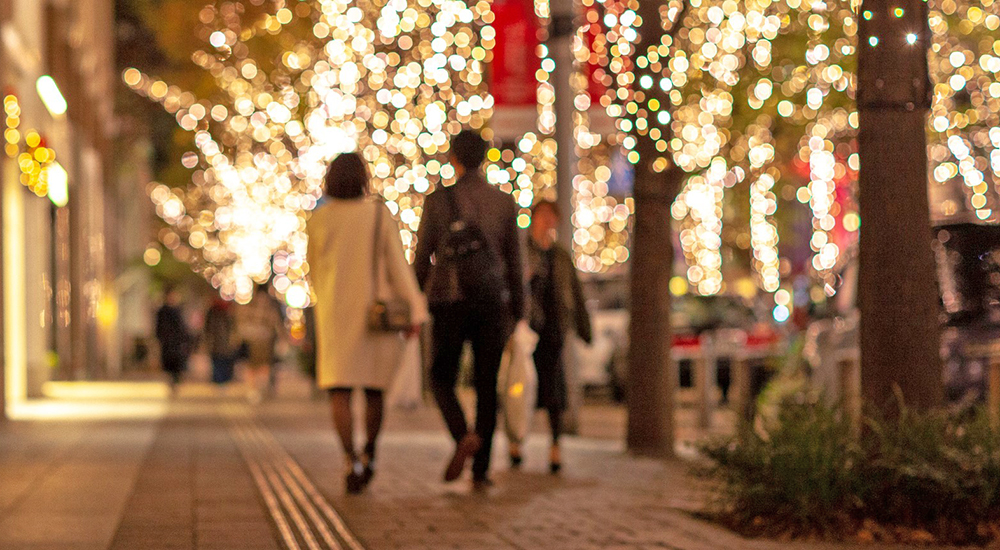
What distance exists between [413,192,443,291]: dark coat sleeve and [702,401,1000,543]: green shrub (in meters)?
2.62

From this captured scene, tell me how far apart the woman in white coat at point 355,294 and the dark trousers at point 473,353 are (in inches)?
6.3

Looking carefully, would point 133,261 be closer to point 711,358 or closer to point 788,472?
point 711,358

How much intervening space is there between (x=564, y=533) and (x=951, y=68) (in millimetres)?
13478

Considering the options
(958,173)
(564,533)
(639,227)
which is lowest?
(564,533)

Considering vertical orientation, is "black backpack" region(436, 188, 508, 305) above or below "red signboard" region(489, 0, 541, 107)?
below

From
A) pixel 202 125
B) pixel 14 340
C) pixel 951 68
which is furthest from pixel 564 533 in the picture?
pixel 202 125

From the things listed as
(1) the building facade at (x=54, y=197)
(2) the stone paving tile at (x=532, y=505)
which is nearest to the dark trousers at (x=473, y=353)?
(2) the stone paving tile at (x=532, y=505)

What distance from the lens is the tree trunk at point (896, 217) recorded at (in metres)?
7.65

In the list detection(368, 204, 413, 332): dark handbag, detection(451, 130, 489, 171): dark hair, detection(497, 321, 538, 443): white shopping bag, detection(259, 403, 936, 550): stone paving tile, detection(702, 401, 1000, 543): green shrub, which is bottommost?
detection(259, 403, 936, 550): stone paving tile

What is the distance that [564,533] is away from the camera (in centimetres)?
734

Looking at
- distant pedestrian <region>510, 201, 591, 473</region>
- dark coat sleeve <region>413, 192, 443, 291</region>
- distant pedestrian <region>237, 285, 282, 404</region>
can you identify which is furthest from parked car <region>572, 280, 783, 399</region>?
dark coat sleeve <region>413, 192, 443, 291</region>

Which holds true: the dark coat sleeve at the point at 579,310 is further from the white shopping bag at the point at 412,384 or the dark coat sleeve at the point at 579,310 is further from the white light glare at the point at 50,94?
the white light glare at the point at 50,94

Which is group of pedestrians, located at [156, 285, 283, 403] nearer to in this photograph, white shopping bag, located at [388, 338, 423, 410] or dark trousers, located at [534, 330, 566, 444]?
white shopping bag, located at [388, 338, 423, 410]

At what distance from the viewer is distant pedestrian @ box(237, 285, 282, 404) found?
79.2ft
